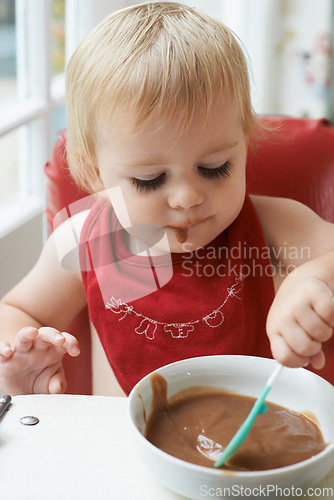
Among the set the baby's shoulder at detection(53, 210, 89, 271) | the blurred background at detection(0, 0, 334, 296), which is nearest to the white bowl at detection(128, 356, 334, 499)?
the baby's shoulder at detection(53, 210, 89, 271)

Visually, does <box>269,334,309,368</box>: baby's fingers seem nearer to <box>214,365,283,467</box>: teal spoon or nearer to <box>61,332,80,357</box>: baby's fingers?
<box>214,365,283,467</box>: teal spoon

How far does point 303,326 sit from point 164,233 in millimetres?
393

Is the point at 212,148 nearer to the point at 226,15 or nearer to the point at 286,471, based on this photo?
the point at 286,471

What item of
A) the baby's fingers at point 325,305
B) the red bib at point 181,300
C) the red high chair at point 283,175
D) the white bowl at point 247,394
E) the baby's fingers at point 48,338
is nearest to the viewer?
the white bowl at point 247,394

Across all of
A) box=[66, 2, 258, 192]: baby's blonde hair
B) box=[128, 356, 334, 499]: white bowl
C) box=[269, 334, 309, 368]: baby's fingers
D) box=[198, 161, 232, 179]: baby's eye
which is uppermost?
box=[66, 2, 258, 192]: baby's blonde hair

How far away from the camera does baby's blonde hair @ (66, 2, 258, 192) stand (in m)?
0.92

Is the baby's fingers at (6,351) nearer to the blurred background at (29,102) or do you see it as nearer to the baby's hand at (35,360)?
the baby's hand at (35,360)

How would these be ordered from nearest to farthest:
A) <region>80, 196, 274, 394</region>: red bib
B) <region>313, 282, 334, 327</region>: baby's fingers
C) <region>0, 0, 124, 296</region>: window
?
1. <region>313, 282, 334, 327</region>: baby's fingers
2. <region>80, 196, 274, 394</region>: red bib
3. <region>0, 0, 124, 296</region>: window

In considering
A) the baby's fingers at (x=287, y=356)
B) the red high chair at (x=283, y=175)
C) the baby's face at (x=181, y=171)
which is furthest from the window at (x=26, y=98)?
the baby's fingers at (x=287, y=356)

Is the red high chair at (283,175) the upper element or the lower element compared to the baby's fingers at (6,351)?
upper

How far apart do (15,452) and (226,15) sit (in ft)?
8.10

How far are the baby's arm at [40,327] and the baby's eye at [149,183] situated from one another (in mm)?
242

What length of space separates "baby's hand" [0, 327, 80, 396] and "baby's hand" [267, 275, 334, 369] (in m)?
0.30

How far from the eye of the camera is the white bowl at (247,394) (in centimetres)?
60
